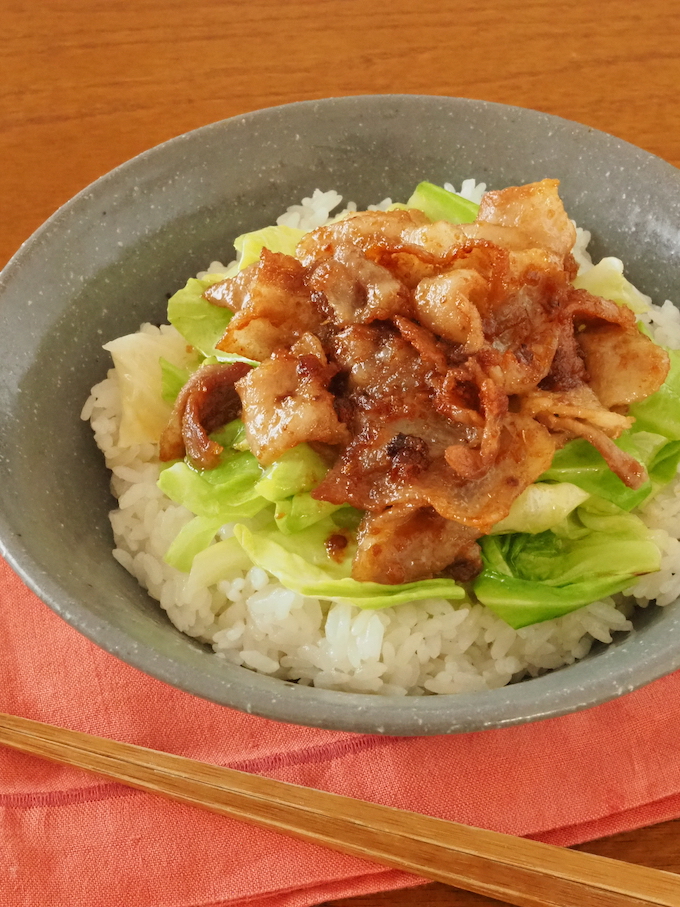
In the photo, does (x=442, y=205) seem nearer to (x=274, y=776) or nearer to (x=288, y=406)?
(x=288, y=406)

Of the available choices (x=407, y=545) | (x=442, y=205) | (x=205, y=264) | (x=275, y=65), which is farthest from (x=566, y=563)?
(x=275, y=65)

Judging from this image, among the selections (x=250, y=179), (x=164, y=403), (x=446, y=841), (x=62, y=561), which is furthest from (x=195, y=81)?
(x=446, y=841)

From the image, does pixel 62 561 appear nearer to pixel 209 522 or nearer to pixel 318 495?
pixel 209 522

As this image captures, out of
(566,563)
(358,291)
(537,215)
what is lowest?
(566,563)

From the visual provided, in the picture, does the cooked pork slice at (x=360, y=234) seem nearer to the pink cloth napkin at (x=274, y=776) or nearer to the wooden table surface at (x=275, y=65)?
the pink cloth napkin at (x=274, y=776)

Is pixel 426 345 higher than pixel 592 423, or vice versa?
pixel 426 345

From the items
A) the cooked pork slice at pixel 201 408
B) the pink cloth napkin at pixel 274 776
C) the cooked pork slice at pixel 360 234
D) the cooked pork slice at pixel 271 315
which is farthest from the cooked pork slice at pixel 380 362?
the pink cloth napkin at pixel 274 776

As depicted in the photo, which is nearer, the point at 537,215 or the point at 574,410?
the point at 574,410
